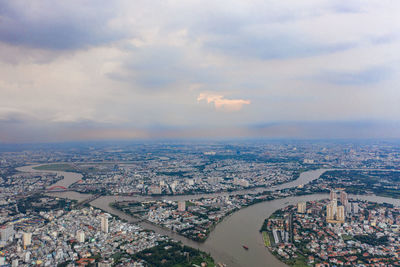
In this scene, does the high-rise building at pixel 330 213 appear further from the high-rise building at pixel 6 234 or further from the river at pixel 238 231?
the high-rise building at pixel 6 234

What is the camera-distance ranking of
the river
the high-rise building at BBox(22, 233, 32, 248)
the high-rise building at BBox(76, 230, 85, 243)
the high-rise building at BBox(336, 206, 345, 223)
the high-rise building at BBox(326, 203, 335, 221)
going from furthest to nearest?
the high-rise building at BBox(326, 203, 335, 221) < the high-rise building at BBox(336, 206, 345, 223) < the high-rise building at BBox(76, 230, 85, 243) < the high-rise building at BBox(22, 233, 32, 248) < the river

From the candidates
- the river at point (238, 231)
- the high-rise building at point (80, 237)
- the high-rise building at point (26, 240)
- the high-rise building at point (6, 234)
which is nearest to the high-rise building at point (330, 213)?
the river at point (238, 231)

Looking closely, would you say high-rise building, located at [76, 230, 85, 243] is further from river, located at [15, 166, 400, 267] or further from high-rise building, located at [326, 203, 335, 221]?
high-rise building, located at [326, 203, 335, 221]

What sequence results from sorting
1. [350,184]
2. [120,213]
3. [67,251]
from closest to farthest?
[67,251], [120,213], [350,184]

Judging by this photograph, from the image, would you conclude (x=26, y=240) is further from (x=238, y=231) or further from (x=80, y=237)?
(x=238, y=231)

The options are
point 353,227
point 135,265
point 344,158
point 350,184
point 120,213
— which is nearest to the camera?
point 135,265

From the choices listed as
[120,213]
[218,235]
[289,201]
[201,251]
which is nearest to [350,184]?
[289,201]

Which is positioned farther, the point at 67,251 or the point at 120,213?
the point at 120,213

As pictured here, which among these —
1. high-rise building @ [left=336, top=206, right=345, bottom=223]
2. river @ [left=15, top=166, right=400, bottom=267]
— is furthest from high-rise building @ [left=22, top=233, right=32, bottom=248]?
high-rise building @ [left=336, top=206, right=345, bottom=223]

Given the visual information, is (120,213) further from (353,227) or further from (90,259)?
(353,227)
